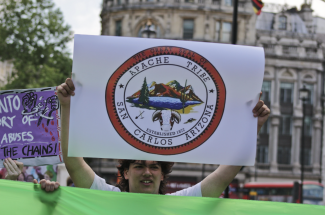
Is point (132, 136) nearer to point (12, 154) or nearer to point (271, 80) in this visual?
point (12, 154)

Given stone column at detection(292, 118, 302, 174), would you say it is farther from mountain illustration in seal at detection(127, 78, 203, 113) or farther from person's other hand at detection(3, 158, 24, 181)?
mountain illustration in seal at detection(127, 78, 203, 113)

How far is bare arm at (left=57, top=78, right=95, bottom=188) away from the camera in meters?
3.67

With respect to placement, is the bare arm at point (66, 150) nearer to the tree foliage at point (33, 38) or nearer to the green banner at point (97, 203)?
the green banner at point (97, 203)

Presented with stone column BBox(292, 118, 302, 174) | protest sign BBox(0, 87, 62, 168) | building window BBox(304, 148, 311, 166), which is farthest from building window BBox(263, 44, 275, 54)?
protest sign BBox(0, 87, 62, 168)

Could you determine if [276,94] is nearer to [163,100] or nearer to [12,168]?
[12,168]

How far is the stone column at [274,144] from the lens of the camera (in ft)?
147

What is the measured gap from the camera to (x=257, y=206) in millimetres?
3896

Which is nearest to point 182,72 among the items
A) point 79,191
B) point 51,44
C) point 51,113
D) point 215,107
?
point 215,107

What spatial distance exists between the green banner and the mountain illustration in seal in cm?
65

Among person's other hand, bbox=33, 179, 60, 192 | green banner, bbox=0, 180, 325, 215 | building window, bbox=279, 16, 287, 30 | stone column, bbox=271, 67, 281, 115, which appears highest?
building window, bbox=279, 16, 287, 30

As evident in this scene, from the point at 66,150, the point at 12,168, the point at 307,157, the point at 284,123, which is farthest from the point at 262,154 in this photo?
the point at 66,150

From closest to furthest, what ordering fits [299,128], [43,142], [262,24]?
[43,142], [299,128], [262,24]

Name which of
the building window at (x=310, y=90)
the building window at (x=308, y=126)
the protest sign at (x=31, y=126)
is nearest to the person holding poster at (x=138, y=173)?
the protest sign at (x=31, y=126)

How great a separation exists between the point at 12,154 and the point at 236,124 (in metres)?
2.02
